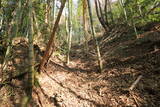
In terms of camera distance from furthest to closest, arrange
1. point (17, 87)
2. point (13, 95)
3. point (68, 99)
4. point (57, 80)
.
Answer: point (57, 80) < point (68, 99) < point (17, 87) < point (13, 95)

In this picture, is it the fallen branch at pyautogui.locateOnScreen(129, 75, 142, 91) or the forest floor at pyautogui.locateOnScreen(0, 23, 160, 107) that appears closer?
the forest floor at pyautogui.locateOnScreen(0, 23, 160, 107)

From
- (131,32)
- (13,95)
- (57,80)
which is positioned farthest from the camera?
(131,32)

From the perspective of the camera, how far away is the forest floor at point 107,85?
14.1 ft

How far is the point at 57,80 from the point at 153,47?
15.5 feet

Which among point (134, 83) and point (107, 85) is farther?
point (107, 85)

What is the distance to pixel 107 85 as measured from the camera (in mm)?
5383

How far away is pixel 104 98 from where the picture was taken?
4.75 m

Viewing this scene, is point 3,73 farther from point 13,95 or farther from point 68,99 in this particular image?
point 68,99

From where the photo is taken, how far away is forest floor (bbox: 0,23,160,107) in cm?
431

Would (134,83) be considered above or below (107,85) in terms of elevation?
above

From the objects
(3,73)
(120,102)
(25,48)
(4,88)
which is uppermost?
(25,48)

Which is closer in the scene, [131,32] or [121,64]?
[121,64]

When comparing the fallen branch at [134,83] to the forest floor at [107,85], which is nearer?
the forest floor at [107,85]

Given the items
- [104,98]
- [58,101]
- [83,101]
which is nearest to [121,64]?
[104,98]
